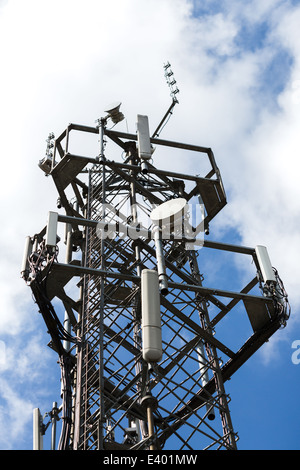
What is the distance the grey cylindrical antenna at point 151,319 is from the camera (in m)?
15.7

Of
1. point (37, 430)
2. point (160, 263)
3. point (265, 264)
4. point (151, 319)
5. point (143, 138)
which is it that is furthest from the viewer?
point (143, 138)

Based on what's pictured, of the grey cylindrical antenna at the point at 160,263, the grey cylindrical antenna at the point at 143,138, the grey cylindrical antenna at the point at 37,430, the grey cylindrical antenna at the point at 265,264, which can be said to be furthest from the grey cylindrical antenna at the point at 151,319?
the grey cylindrical antenna at the point at 143,138

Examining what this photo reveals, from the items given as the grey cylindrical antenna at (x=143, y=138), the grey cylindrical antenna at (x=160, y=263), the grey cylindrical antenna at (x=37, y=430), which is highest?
the grey cylindrical antenna at (x=143, y=138)

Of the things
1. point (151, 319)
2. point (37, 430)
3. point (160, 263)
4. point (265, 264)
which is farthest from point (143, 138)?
point (37, 430)

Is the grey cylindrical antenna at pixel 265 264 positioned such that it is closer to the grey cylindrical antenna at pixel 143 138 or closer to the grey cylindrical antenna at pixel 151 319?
the grey cylindrical antenna at pixel 143 138

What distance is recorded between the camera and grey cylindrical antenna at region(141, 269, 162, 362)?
15.7m

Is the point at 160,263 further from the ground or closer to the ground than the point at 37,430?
further from the ground

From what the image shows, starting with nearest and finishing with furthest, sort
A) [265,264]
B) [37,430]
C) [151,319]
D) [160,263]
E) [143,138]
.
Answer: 1. [151,319]
2. [37,430]
3. [160,263]
4. [265,264]
5. [143,138]

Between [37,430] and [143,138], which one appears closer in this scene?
[37,430]

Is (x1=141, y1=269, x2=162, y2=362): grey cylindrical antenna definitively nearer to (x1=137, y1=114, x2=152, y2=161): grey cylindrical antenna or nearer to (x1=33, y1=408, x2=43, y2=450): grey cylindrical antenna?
(x1=33, y1=408, x2=43, y2=450): grey cylindrical antenna

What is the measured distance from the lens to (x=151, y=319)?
1645cm

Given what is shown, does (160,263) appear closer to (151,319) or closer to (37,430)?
(151,319)

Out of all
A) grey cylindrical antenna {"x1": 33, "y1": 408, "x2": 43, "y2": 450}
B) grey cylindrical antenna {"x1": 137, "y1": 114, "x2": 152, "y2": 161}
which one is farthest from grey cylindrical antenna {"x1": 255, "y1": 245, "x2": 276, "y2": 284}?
grey cylindrical antenna {"x1": 33, "y1": 408, "x2": 43, "y2": 450}

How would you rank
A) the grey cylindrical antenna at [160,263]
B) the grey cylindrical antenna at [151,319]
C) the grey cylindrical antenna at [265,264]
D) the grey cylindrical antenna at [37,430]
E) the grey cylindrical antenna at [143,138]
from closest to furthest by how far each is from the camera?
the grey cylindrical antenna at [151,319], the grey cylindrical antenna at [37,430], the grey cylindrical antenna at [160,263], the grey cylindrical antenna at [265,264], the grey cylindrical antenna at [143,138]
